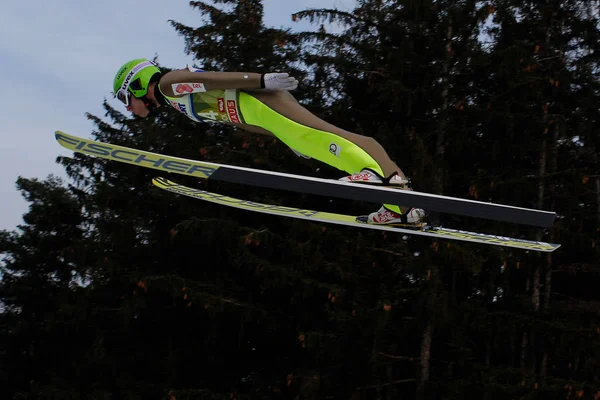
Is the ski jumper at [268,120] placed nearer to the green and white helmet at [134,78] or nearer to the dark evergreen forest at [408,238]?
the green and white helmet at [134,78]

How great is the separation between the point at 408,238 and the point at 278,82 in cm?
765

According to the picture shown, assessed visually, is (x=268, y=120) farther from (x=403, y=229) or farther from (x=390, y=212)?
(x=403, y=229)

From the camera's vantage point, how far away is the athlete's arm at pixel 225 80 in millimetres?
4875

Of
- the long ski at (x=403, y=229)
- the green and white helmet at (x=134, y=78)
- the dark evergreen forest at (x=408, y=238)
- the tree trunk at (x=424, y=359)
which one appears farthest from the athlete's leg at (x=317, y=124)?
the tree trunk at (x=424, y=359)

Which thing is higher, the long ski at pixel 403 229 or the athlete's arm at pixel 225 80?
the athlete's arm at pixel 225 80

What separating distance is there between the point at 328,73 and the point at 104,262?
5.84 metres

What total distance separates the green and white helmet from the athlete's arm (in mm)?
236

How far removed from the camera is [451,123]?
36.8ft

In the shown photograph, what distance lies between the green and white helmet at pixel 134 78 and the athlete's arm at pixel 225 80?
0.24 m

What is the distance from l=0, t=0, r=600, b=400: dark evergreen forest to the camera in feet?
34.1

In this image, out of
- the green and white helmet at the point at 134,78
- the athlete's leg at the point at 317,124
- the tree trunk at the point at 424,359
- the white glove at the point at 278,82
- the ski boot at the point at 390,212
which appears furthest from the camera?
the tree trunk at the point at 424,359

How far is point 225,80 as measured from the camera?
498 centimetres

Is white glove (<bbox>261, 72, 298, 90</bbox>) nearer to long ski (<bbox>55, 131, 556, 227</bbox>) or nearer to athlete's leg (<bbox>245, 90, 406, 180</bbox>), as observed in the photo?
athlete's leg (<bbox>245, 90, 406, 180</bbox>)

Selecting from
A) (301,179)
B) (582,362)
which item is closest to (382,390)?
(582,362)
